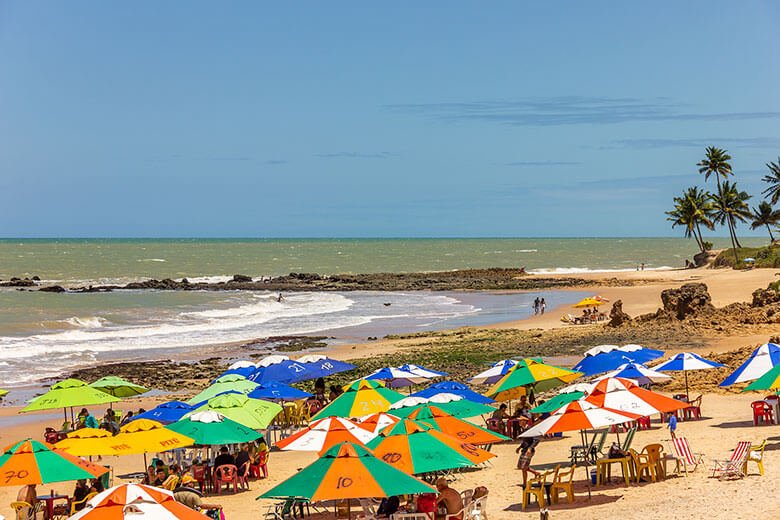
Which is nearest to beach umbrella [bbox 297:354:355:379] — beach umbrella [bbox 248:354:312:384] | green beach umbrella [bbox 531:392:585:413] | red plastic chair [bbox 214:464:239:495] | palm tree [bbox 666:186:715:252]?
beach umbrella [bbox 248:354:312:384]

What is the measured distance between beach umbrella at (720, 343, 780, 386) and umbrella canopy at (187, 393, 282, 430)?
8.92m

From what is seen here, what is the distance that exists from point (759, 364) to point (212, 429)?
10.3 meters

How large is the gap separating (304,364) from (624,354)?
759 centimetres

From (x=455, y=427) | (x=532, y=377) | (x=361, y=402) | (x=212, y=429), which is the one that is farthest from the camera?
(x=532, y=377)

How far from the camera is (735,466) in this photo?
1445 cm

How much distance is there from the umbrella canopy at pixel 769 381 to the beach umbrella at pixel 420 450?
247 inches

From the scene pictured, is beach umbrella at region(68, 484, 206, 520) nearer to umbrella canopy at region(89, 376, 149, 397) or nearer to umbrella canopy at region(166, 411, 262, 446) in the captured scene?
umbrella canopy at region(166, 411, 262, 446)

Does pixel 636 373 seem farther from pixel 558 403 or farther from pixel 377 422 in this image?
pixel 377 422

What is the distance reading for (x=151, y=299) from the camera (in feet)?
226

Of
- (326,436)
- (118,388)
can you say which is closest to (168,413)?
(118,388)

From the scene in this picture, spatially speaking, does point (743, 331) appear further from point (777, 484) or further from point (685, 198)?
point (685, 198)

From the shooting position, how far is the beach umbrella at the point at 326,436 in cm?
1494

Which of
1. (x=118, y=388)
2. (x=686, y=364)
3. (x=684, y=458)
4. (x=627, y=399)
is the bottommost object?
(x=684, y=458)

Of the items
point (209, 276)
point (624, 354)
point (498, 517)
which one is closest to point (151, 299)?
point (209, 276)
